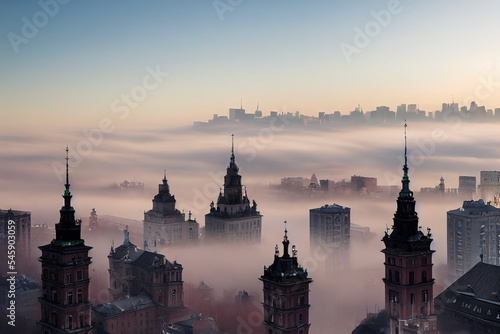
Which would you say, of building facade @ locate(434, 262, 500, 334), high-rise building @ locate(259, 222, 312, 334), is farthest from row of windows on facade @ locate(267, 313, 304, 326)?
building facade @ locate(434, 262, 500, 334)

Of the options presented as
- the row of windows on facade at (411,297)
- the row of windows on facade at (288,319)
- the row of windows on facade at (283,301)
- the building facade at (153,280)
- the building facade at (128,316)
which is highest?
the row of windows on facade at (283,301)

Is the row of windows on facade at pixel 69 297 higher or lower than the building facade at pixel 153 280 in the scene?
higher

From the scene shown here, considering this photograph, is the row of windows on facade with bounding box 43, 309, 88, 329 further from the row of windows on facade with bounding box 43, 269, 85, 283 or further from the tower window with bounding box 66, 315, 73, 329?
the row of windows on facade with bounding box 43, 269, 85, 283

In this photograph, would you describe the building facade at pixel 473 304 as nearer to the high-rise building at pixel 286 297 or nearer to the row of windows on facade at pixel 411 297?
the row of windows on facade at pixel 411 297

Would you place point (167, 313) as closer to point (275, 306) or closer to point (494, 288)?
point (275, 306)

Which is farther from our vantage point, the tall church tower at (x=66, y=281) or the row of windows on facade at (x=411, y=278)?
the tall church tower at (x=66, y=281)

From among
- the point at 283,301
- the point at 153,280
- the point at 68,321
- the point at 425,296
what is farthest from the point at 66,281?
the point at 425,296

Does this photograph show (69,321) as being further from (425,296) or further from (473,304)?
(473,304)

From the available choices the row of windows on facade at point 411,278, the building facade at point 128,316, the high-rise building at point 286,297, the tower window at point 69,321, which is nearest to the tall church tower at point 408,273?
the row of windows on facade at point 411,278
